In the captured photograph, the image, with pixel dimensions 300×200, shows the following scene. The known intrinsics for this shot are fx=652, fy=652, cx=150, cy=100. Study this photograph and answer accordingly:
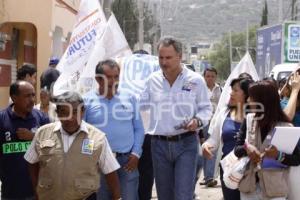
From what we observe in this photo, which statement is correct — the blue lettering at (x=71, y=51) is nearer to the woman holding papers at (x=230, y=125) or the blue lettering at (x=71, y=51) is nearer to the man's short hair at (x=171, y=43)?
the man's short hair at (x=171, y=43)

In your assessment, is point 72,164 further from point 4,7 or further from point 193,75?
point 4,7

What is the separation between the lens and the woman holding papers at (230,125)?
6523 mm

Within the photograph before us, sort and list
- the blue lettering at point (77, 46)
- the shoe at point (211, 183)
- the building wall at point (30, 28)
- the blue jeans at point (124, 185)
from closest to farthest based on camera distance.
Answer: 1. the blue jeans at point (124, 185)
2. the blue lettering at point (77, 46)
3. the shoe at point (211, 183)
4. the building wall at point (30, 28)

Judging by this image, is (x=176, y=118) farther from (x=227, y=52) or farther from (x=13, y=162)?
(x=227, y=52)

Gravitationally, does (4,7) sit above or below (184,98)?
above

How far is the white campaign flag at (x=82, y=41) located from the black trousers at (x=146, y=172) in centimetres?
130

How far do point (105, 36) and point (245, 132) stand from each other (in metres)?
2.88

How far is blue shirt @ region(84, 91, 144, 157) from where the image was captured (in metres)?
6.19

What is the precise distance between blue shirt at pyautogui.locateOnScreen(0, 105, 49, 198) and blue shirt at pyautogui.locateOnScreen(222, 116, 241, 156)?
2004mm

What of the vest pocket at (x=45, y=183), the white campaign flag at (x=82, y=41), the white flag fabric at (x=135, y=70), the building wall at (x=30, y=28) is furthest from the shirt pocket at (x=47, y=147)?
the building wall at (x=30, y=28)

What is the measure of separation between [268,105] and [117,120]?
5.12 feet

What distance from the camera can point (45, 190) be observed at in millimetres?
4969

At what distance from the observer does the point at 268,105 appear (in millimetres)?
5305

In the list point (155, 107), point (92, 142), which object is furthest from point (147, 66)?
point (92, 142)
